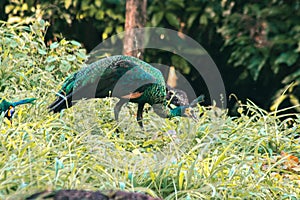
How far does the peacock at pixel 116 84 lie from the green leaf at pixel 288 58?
3.23 metres

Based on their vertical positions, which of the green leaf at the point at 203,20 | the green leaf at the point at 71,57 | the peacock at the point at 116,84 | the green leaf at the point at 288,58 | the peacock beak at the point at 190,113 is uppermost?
the peacock at the point at 116,84

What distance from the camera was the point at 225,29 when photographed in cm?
791

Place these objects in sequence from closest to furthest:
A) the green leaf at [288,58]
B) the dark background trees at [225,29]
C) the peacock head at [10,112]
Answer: the peacock head at [10,112]
the green leaf at [288,58]
the dark background trees at [225,29]

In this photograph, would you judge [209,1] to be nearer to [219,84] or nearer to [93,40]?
[219,84]

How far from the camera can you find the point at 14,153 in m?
3.33

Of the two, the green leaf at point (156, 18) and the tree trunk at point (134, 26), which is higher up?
the tree trunk at point (134, 26)

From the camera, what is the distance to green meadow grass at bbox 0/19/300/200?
312 cm

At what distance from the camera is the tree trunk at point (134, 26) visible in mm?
6234

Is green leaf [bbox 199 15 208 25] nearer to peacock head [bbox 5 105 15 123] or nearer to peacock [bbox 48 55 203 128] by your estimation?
peacock [bbox 48 55 203 128]

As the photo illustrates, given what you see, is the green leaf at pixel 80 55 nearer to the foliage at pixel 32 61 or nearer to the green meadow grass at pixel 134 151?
the foliage at pixel 32 61

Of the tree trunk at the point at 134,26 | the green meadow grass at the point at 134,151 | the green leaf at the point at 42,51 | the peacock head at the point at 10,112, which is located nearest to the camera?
the green meadow grass at the point at 134,151

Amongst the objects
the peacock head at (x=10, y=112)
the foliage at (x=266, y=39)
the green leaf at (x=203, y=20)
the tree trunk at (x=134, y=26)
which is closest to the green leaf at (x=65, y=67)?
the tree trunk at (x=134, y=26)

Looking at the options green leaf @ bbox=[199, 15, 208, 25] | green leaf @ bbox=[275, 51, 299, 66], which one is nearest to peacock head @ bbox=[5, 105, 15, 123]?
green leaf @ bbox=[275, 51, 299, 66]

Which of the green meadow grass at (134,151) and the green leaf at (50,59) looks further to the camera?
the green leaf at (50,59)
